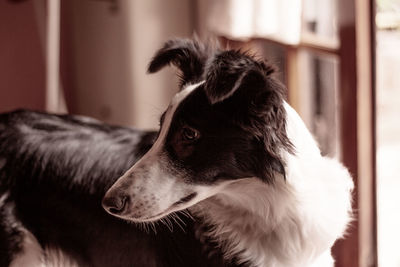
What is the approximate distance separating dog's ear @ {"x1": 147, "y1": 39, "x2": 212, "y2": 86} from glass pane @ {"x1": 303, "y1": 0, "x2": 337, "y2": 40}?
781 millimetres

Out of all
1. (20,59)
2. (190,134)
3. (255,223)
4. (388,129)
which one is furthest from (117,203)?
(20,59)

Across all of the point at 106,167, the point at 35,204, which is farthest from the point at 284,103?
the point at 35,204

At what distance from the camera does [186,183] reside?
126cm

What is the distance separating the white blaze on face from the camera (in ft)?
4.07

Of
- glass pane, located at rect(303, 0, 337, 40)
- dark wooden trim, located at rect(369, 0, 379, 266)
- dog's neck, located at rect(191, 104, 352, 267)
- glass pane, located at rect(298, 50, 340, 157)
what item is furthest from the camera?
glass pane, located at rect(298, 50, 340, 157)

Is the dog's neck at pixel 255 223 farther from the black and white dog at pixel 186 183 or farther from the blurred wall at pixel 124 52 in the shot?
the blurred wall at pixel 124 52

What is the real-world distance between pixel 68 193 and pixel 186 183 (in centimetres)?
49

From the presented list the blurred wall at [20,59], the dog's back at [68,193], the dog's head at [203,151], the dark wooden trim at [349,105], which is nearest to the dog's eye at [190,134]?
the dog's head at [203,151]

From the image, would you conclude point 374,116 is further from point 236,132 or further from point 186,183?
point 186,183

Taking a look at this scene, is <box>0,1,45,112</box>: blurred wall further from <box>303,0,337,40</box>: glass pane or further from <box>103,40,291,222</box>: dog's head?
<box>103,40,291,222</box>: dog's head

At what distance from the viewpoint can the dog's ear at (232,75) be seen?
109 centimetres

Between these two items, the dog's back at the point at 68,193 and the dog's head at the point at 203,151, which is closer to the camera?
the dog's head at the point at 203,151

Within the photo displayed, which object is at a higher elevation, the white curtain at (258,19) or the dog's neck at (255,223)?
the white curtain at (258,19)

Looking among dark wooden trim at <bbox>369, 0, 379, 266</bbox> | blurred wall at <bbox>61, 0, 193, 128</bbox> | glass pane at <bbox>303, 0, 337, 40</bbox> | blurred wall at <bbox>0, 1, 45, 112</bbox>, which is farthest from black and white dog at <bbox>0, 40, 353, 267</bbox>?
blurred wall at <bbox>0, 1, 45, 112</bbox>
